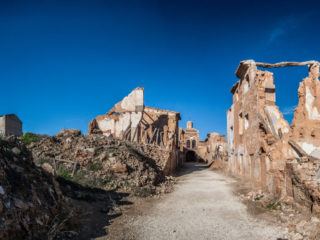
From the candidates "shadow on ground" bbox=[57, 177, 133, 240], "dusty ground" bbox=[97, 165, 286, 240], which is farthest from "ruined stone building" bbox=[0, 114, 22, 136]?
"dusty ground" bbox=[97, 165, 286, 240]

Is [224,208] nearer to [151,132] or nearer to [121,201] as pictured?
[121,201]

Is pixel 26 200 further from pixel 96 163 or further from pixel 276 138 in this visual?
pixel 276 138

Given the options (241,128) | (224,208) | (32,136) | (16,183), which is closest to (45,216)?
(16,183)

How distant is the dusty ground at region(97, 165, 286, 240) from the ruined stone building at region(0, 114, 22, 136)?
13.6 m

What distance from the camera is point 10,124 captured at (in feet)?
55.1

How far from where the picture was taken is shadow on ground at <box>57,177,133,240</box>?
502 centimetres

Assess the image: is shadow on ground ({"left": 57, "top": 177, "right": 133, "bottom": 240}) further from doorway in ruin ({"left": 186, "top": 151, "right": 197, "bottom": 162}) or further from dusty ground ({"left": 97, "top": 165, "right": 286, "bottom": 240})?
doorway in ruin ({"left": 186, "top": 151, "right": 197, "bottom": 162})

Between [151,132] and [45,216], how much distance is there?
18.9 metres

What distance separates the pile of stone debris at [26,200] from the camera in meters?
3.86

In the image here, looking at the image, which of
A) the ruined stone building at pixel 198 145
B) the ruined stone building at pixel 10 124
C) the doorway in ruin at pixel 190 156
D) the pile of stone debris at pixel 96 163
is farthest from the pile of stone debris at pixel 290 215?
the doorway in ruin at pixel 190 156

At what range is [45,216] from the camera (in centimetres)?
455

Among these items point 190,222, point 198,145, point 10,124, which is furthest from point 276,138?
point 198,145

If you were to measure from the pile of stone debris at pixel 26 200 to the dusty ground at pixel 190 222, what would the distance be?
4.10 feet

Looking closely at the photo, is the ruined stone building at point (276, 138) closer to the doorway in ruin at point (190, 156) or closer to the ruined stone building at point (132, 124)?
the ruined stone building at point (132, 124)
